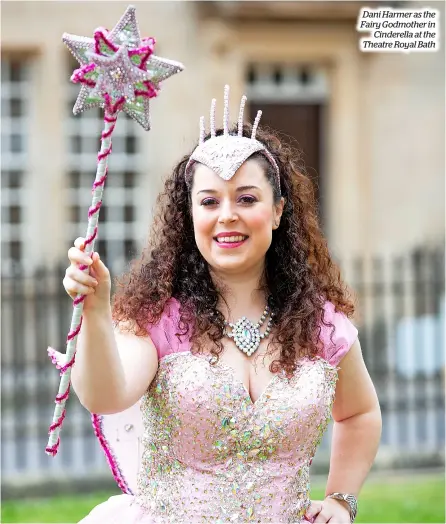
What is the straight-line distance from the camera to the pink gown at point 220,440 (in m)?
2.87

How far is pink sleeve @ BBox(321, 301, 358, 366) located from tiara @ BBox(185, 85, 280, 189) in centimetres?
44

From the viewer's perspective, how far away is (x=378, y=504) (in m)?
6.68

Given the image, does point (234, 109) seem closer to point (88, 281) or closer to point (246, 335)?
point (246, 335)

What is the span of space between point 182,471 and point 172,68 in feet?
3.66

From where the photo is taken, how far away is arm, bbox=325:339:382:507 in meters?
3.24

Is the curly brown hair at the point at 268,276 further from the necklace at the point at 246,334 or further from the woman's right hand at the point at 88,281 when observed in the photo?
the woman's right hand at the point at 88,281

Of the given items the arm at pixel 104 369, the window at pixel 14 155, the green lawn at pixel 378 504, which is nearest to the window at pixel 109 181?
the window at pixel 14 155

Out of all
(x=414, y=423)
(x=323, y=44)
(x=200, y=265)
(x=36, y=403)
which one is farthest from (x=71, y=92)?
(x=200, y=265)

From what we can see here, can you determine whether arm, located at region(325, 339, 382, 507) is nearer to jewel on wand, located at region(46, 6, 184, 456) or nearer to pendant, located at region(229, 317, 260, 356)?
pendant, located at region(229, 317, 260, 356)

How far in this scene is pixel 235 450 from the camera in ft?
9.53

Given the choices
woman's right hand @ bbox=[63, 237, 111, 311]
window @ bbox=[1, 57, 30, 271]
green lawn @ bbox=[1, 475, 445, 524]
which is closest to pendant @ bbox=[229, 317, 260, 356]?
woman's right hand @ bbox=[63, 237, 111, 311]

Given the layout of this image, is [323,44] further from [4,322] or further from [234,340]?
[234,340]

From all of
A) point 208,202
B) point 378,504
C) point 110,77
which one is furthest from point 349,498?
point 378,504

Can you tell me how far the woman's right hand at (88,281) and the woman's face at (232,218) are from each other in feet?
1.39
